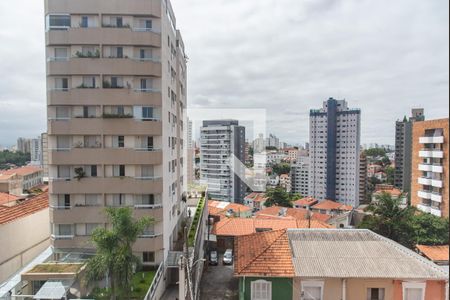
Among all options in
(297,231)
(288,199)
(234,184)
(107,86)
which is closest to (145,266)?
(297,231)

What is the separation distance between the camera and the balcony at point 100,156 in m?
9.93

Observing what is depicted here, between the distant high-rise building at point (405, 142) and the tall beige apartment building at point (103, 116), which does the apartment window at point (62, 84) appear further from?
the distant high-rise building at point (405, 142)

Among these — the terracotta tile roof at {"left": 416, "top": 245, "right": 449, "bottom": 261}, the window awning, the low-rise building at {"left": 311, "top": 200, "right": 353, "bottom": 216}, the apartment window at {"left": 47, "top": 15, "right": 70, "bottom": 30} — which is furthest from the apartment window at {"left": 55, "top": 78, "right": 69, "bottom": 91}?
the low-rise building at {"left": 311, "top": 200, "right": 353, "bottom": 216}

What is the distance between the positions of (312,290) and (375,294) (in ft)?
5.26

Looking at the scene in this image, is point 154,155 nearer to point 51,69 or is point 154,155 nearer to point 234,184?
point 51,69

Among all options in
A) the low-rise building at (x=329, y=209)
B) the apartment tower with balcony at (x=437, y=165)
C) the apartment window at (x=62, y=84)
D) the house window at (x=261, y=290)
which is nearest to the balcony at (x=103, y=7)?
the apartment window at (x=62, y=84)

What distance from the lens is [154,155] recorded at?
10070mm

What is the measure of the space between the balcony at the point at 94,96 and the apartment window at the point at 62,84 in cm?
16

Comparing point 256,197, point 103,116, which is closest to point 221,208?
point 256,197

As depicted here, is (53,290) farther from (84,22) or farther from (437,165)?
(437,165)

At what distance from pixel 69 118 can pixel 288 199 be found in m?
25.0

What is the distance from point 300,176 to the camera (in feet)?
127

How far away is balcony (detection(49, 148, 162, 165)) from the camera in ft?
32.6

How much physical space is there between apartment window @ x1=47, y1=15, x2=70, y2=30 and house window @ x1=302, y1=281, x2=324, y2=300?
10257mm
